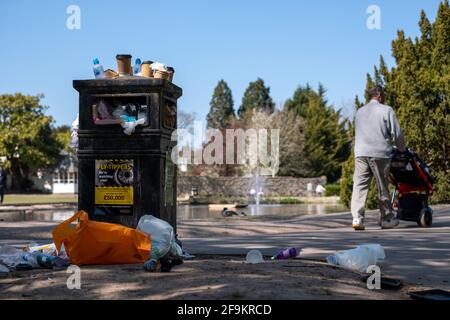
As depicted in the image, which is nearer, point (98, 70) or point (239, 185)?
point (98, 70)

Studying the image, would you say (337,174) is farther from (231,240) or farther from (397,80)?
(231,240)

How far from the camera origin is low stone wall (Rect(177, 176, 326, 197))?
53.3 m

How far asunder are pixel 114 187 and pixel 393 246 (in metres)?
3.11

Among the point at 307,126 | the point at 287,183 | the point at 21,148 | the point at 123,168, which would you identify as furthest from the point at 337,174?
the point at 123,168

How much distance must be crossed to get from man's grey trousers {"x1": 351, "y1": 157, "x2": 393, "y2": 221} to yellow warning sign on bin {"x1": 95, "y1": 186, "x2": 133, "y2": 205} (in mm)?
4107

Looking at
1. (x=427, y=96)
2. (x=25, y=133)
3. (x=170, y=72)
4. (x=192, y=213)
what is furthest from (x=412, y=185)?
(x=25, y=133)

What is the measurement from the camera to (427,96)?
56.4ft

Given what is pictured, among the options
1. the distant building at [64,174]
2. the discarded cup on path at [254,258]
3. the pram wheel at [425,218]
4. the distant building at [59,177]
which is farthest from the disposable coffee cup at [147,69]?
the distant building at [64,174]

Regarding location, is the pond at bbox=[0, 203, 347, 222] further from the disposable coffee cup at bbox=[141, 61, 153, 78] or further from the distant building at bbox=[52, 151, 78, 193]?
the distant building at bbox=[52, 151, 78, 193]

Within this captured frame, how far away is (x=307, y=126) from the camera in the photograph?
226ft

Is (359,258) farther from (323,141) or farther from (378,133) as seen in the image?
(323,141)

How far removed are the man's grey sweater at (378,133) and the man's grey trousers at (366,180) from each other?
119 millimetres
